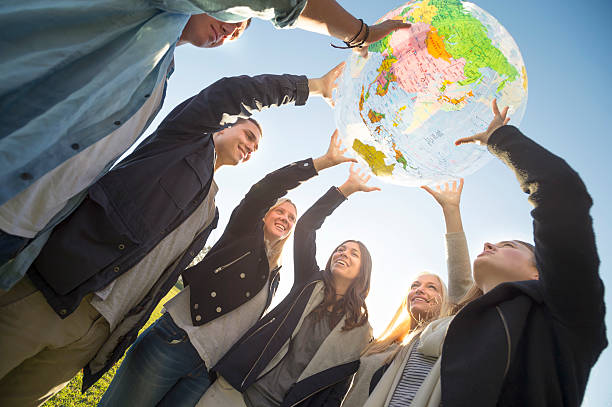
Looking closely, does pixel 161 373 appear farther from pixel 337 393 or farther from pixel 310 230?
pixel 310 230

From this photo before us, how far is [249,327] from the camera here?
265 cm

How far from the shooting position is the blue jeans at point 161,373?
2.13m

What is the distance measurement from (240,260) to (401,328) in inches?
61.1

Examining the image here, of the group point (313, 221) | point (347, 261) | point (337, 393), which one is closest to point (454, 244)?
point (347, 261)

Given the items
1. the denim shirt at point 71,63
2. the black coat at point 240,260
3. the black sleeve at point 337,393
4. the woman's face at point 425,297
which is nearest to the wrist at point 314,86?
the black coat at point 240,260

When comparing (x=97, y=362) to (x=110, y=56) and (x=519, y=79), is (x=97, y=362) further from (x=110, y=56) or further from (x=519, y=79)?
(x=519, y=79)

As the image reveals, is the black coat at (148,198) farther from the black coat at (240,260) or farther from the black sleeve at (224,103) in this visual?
the black coat at (240,260)

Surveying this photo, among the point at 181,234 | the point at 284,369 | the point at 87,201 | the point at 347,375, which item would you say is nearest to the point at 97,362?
the point at 181,234

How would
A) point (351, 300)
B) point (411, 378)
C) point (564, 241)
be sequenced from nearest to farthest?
1. point (564, 241)
2. point (411, 378)
3. point (351, 300)

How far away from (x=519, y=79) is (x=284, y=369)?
2.55 meters

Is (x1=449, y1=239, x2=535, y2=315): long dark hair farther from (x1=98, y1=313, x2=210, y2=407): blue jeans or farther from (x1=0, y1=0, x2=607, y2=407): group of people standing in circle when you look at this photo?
(x1=98, y1=313, x2=210, y2=407): blue jeans

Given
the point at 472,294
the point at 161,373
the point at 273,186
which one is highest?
the point at 273,186

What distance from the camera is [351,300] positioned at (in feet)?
9.68

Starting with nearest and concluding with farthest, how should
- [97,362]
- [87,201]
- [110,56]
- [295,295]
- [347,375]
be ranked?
[110,56]
[87,201]
[97,362]
[347,375]
[295,295]
